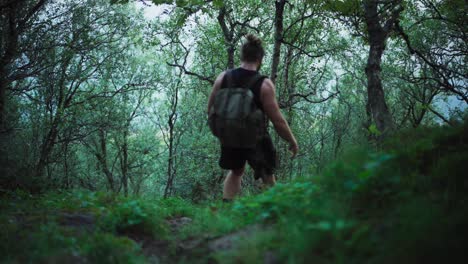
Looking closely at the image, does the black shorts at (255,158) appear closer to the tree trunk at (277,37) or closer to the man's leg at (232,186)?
the man's leg at (232,186)

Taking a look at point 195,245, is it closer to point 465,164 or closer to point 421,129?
point 465,164

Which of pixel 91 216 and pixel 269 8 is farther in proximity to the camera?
pixel 269 8

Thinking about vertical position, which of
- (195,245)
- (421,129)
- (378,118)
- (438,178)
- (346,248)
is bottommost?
(195,245)

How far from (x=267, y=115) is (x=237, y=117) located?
21.7 inches

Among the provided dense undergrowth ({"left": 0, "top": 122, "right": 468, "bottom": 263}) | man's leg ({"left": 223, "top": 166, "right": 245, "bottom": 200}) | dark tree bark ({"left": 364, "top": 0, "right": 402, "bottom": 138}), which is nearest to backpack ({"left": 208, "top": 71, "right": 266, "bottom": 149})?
man's leg ({"left": 223, "top": 166, "right": 245, "bottom": 200})

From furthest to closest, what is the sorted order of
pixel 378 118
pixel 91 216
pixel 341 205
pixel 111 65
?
pixel 111 65
pixel 378 118
pixel 91 216
pixel 341 205

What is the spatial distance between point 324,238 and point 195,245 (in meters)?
1.50

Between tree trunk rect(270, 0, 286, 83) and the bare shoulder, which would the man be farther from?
tree trunk rect(270, 0, 286, 83)

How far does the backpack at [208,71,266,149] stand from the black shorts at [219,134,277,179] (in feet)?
0.64

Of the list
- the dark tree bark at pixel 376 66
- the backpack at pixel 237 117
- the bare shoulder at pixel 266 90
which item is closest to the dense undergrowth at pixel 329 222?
the backpack at pixel 237 117

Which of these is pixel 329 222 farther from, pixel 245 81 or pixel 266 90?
pixel 245 81

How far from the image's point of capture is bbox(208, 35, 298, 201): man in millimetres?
4828

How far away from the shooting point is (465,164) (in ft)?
9.64

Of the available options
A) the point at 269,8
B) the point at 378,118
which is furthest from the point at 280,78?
the point at 378,118
